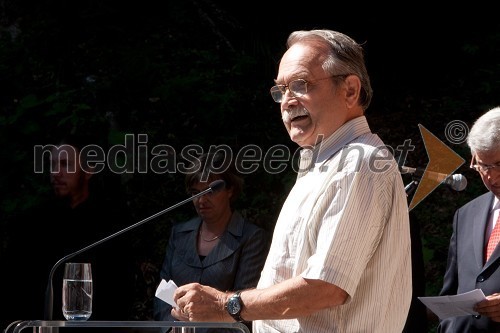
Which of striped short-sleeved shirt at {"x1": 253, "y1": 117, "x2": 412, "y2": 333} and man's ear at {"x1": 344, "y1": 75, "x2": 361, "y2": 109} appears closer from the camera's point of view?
striped short-sleeved shirt at {"x1": 253, "y1": 117, "x2": 412, "y2": 333}

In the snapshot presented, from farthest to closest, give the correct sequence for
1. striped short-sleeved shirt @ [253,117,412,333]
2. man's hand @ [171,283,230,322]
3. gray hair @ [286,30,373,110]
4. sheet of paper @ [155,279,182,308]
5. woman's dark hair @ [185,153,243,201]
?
woman's dark hair @ [185,153,243,201]
sheet of paper @ [155,279,182,308]
gray hair @ [286,30,373,110]
man's hand @ [171,283,230,322]
striped short-sleeved shirt @ [253,117,412,333]

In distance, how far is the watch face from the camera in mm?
2668

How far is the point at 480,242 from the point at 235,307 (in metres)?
1.70

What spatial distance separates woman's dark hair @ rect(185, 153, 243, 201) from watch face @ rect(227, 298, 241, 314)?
2.23 metres

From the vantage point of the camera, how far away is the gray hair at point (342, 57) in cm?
291

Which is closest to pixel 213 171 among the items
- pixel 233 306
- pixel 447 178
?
pixel 447 178

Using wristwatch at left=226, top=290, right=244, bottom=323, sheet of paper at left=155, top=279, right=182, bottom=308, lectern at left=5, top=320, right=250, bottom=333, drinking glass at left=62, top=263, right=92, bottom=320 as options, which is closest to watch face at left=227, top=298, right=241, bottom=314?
wristwatch at left=226, top=290, right=244, bottom=323

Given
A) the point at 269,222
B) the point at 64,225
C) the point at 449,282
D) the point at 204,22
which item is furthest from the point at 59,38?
the point at 449,282

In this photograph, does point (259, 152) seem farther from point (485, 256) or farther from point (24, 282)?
point (485, 256)

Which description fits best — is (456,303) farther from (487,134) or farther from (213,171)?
(213,171)

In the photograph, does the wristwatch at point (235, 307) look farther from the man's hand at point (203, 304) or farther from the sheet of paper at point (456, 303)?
the sheet of paper at point (456, 303)

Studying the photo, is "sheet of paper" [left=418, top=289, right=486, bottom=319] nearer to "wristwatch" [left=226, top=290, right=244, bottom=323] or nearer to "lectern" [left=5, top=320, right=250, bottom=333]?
"wristwatch" [left=226, top=290, right=244, bottom=323]

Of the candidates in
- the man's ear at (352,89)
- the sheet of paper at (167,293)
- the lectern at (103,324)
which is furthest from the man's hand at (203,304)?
the sheet of paper at (167,293)

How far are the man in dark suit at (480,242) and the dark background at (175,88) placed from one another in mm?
2462
